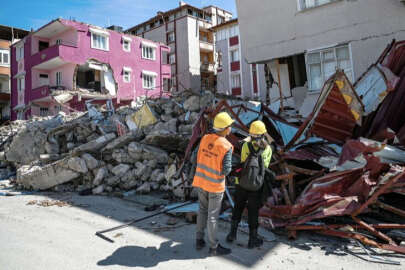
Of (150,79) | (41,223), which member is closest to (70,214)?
(41,223)

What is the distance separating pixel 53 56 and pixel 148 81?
882 centimetres

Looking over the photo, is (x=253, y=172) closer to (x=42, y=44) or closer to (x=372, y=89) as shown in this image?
(x=372, y=89)

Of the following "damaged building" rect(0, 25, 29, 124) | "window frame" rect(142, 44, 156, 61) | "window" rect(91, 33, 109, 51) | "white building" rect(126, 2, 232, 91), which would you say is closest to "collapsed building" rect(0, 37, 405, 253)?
"window" rect(91, 33, 109, 51)

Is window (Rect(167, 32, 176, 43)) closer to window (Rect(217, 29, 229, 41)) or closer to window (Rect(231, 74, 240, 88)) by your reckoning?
window (Rect(217, 29, 229, 41))

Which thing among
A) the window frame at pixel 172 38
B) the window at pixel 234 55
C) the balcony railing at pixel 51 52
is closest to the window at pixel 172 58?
the window frame at pixel 172 38

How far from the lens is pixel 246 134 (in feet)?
20.1

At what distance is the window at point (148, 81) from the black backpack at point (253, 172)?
25480mm

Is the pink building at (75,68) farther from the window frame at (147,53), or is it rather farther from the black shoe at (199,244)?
the black shoe at (199,244)

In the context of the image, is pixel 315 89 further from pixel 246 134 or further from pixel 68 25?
pixel 68 25

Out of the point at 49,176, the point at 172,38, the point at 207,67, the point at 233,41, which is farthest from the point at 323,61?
the point at 172,38

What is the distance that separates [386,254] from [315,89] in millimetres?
7649

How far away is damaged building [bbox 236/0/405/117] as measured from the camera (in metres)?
9.47

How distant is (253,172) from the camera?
152 inches

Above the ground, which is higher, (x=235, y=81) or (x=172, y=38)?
(x=172, y=38)
